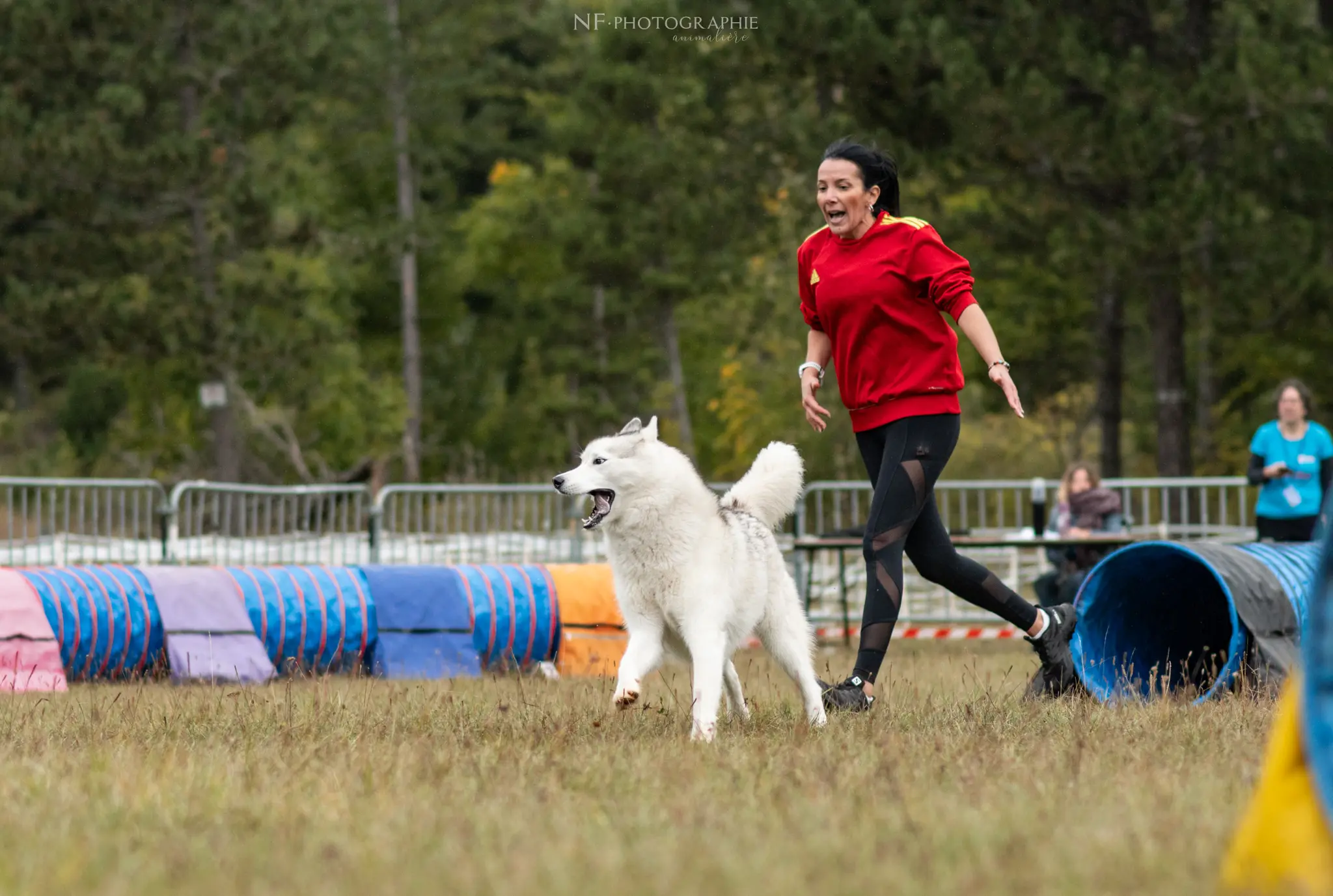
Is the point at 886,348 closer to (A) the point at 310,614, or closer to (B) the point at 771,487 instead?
(B) the point at 771,487

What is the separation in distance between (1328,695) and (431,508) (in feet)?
41.7

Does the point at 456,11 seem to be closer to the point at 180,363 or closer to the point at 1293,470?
the point at 180,363

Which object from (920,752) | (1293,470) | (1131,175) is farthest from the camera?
(1131,175)

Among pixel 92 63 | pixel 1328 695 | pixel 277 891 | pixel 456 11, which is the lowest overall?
pixel 277 891

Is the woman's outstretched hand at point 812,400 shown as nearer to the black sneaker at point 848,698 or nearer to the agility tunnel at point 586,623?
the black sneaker at point 848,698

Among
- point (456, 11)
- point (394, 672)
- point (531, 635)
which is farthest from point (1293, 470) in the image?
point (456, 11)

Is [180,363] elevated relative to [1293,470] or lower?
elevated

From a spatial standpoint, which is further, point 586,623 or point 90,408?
point 90,408

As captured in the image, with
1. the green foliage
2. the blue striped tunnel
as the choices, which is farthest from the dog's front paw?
the green foliage

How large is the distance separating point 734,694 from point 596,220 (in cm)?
2539

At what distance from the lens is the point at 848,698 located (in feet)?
18.8

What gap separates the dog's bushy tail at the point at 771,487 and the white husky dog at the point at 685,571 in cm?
→ 20

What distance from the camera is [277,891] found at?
9.30 feet

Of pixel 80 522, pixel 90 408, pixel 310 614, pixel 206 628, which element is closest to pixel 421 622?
pixel 310 614
